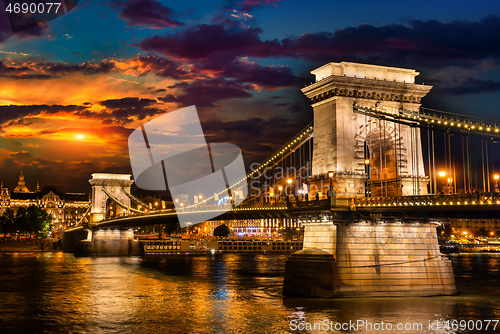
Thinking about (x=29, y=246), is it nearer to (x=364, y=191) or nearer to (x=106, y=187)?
(x=106, y=187)

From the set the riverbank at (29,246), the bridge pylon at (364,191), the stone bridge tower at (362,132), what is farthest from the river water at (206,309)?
the riverbank at (29,246)

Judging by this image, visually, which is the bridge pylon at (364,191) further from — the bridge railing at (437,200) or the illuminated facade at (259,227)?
the illuminated facade at (259,227)

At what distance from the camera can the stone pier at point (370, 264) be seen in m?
32.2

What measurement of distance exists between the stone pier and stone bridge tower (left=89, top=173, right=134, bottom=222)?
8031 centimetres

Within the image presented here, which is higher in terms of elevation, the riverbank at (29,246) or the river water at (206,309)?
the riverbank at (29,246)

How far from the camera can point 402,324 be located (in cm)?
2709

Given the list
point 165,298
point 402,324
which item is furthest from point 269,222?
point 402,324

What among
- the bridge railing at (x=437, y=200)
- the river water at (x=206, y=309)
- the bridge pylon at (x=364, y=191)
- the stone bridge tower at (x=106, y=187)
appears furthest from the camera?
the stone bridge tower at (x=106, y=187)

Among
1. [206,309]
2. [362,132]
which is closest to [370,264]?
[362,132]

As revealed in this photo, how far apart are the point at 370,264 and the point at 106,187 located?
86.6 meters

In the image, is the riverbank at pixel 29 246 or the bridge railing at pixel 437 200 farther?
the riverbank at pixel 29 246

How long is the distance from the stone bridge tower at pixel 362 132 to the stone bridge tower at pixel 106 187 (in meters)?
77.2

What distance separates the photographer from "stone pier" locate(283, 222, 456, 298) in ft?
106

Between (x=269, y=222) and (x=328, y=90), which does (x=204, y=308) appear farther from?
(x=269, y=222)
